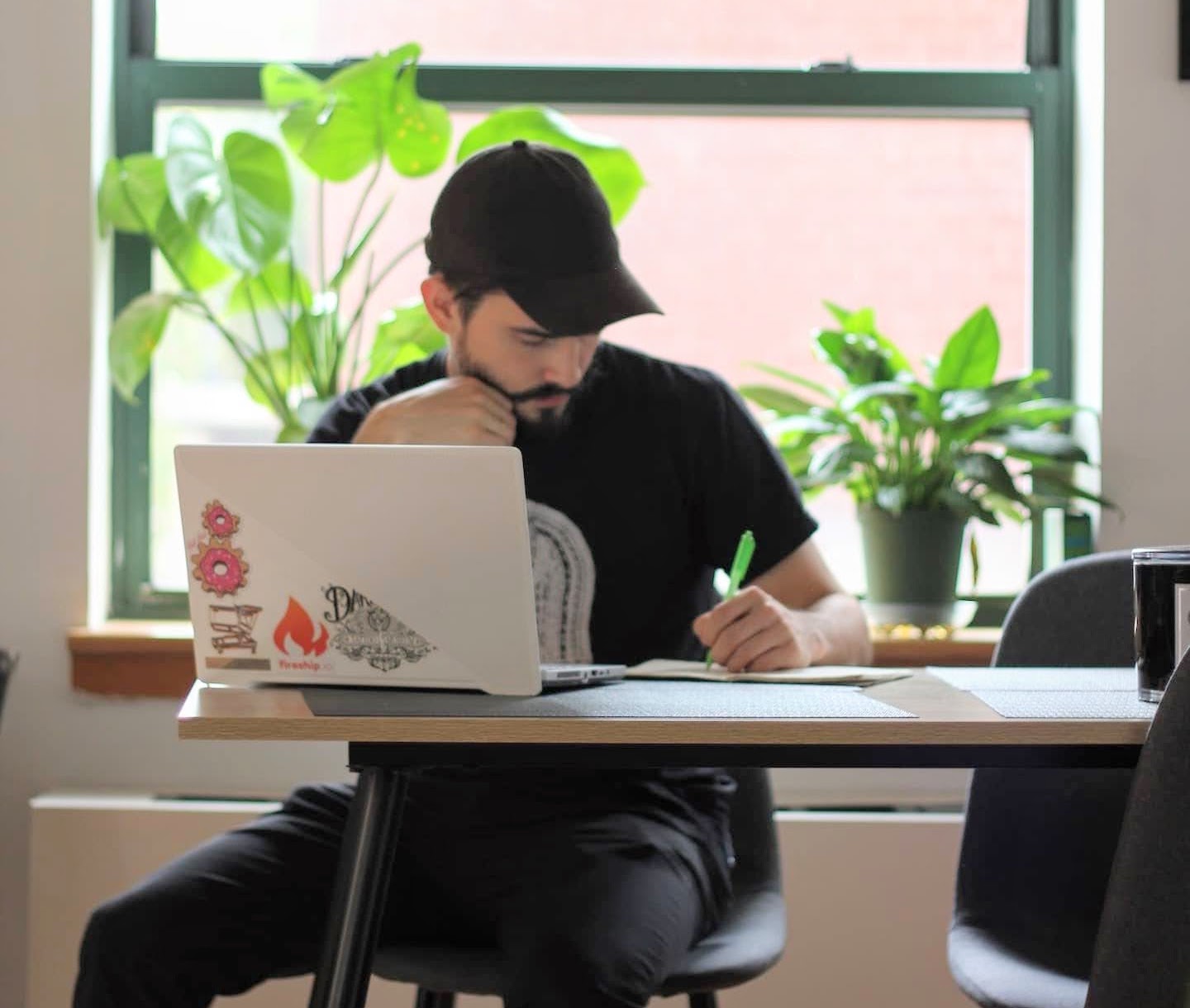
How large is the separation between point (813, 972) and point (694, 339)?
44.3 inches

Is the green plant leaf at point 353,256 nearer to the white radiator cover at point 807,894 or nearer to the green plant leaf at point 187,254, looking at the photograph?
the green plant leaf at point 187,254

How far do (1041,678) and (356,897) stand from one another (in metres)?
0.67

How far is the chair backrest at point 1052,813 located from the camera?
63.1 inches

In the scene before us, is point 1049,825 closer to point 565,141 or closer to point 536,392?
point 536,392

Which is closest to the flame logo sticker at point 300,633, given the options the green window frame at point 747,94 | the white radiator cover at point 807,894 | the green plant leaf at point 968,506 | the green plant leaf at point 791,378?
the white radiator cover at point 807,894

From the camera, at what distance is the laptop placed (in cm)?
117

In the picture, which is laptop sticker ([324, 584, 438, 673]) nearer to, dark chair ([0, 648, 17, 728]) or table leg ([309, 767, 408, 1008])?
table leg ([309, 767, 408, 1008])

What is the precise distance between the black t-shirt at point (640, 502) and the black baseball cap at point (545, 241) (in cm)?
18

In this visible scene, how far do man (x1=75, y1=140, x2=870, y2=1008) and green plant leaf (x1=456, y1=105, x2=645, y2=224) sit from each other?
0.61 m

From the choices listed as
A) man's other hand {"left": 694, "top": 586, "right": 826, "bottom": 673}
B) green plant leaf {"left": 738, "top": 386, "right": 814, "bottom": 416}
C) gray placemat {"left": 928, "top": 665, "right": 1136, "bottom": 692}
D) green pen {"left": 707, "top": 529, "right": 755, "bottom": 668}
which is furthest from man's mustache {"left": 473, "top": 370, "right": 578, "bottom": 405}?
green plant leaf {"left": 738, "top": 386, "right": 814, "bottom": 416}

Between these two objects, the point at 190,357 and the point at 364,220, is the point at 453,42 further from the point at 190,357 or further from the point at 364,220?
the point at 190,357

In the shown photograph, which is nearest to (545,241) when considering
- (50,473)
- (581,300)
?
(581,300)

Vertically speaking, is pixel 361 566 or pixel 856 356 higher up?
pixel 856 356

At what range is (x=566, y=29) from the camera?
110 inches
